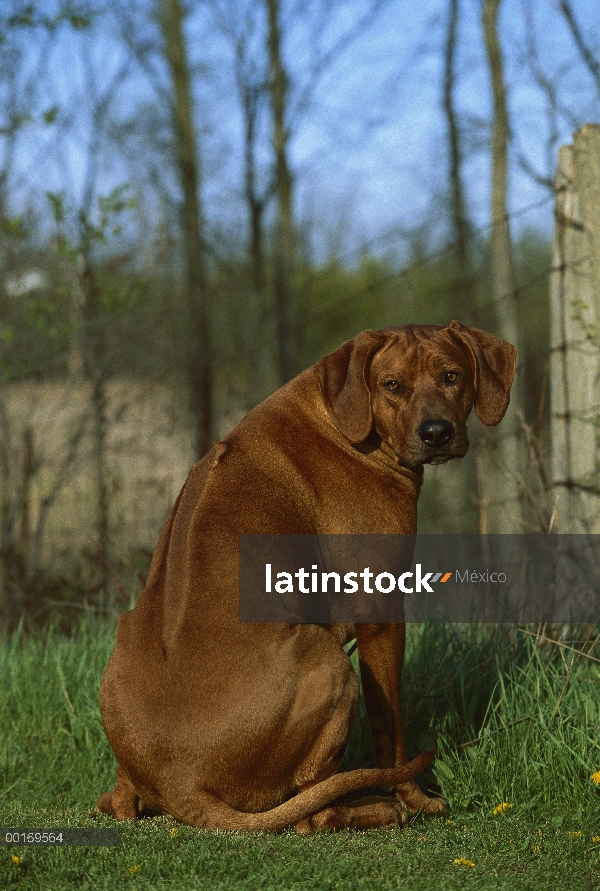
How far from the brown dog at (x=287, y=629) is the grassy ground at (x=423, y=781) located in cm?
15

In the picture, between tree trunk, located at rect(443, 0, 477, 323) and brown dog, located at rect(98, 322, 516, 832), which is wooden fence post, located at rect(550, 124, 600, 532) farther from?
tree trunk, located at rect(443, 0, 477, 323)

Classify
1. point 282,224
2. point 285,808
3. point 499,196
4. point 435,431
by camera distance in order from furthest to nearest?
1. point 282,224
2. point 499,196
3. point 435,431
4. point 285,808

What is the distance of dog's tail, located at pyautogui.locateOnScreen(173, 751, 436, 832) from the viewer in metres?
3.12

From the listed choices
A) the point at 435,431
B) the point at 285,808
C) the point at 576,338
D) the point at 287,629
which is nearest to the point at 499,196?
the point at 576,338

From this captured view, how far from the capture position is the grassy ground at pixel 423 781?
289 centimetres

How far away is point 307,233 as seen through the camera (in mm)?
15508

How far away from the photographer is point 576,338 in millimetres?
5207

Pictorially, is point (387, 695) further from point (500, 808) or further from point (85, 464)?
point (85, 464)

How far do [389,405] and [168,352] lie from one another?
5753 mm

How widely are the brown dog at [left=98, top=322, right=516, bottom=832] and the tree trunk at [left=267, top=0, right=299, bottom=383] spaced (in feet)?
24.4

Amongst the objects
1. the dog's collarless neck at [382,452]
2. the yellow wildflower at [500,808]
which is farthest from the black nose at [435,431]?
the yellow wildflower at [500,808]

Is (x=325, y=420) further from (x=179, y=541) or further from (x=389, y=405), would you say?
(x=179, y=541)

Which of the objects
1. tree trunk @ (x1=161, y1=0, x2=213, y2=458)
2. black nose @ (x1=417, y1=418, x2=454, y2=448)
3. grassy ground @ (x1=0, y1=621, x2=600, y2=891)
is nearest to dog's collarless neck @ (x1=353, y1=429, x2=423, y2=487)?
black nose @ (x1=417, y1=418, x2=454, y2=448)

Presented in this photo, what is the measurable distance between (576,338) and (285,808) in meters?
3.08
